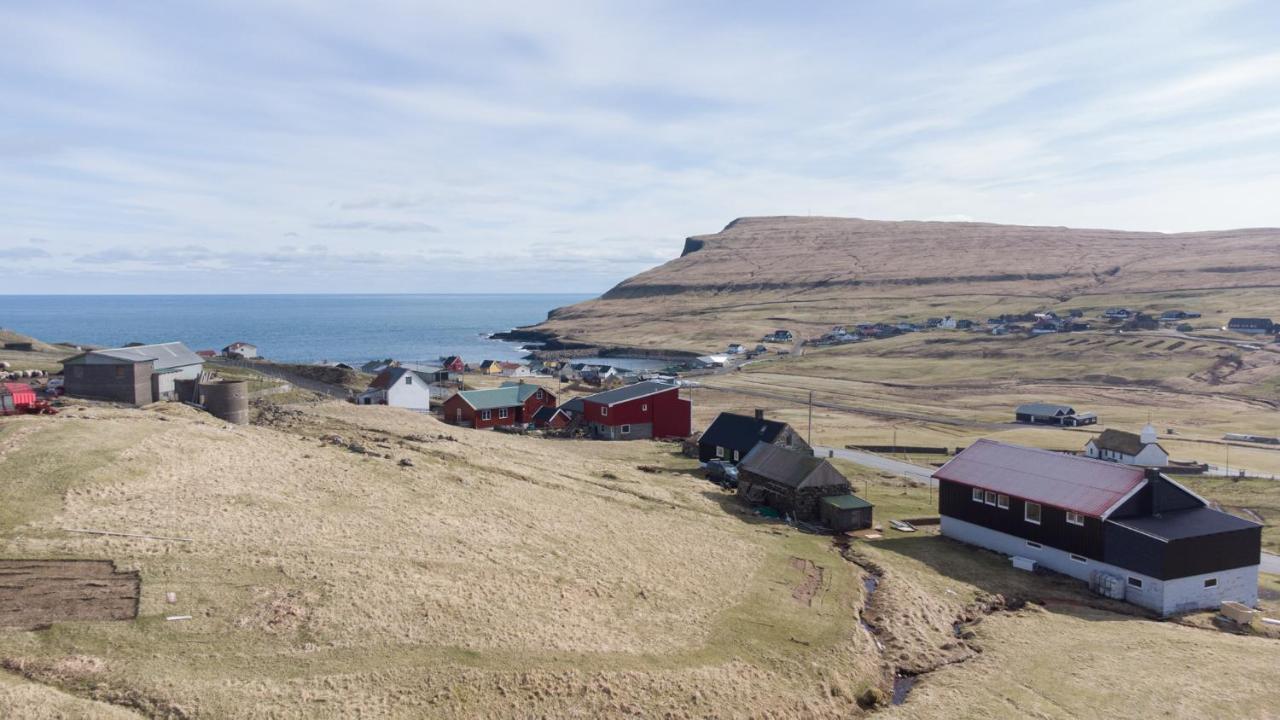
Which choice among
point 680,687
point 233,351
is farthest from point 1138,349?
point 233,351

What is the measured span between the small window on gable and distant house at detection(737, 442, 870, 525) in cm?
790

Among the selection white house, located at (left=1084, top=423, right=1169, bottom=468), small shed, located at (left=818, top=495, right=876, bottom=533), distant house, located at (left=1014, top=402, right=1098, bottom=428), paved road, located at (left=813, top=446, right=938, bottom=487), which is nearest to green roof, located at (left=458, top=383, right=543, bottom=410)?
paved road, located at (left=813, top=446, right=938, bottom=487)

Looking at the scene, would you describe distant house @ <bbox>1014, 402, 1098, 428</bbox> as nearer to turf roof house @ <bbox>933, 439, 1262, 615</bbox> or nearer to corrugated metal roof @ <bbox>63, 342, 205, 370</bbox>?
turf roof house @ <bbox>933, 439, 1262, 615</bbox>

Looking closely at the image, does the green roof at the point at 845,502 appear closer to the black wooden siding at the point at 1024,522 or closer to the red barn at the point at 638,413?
the black wooden siding at the point at 1024,522

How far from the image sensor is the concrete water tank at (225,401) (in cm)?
4906

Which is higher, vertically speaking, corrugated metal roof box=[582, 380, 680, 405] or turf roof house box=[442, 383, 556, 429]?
corrugated metal roof box=[582, 380, 680, 405]

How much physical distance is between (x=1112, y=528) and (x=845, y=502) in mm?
12872

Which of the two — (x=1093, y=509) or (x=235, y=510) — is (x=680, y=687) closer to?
(x=235, y=510)

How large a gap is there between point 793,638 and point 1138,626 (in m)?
15.1

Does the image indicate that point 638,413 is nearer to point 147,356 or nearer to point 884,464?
point 884,464

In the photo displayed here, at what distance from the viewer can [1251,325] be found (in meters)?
145

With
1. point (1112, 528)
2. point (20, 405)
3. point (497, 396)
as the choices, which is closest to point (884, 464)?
point (1112, 528)

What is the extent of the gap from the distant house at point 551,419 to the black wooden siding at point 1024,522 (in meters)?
38.6

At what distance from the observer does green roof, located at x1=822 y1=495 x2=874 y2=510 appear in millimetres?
42719
